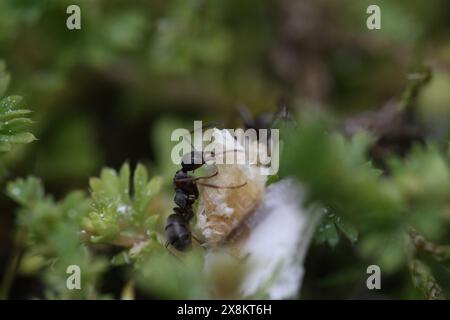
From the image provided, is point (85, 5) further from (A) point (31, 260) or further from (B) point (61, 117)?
(A) point (31, 260)

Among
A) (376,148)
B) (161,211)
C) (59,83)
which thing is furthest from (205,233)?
(59,83)

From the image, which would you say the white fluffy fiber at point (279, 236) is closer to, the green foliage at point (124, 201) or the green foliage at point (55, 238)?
the green foliage at point (124, 201)

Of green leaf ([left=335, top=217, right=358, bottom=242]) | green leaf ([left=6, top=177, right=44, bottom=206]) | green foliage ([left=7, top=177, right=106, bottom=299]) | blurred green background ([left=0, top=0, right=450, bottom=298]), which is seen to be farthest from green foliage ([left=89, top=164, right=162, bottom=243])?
blurred green background ([left=0, top=0, right=450, bottom=298])

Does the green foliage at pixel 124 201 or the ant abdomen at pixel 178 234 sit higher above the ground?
the green foliage at pixel 124 201

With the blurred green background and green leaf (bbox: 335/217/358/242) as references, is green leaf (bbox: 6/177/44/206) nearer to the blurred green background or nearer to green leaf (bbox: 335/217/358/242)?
the blurred green background

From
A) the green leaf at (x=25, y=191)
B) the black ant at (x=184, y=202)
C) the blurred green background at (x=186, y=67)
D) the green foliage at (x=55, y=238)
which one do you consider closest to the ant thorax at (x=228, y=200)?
the black ant at (x=184, y=202)

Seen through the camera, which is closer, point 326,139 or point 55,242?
point 326,139

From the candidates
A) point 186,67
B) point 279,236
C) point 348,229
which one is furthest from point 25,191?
point 186,67
